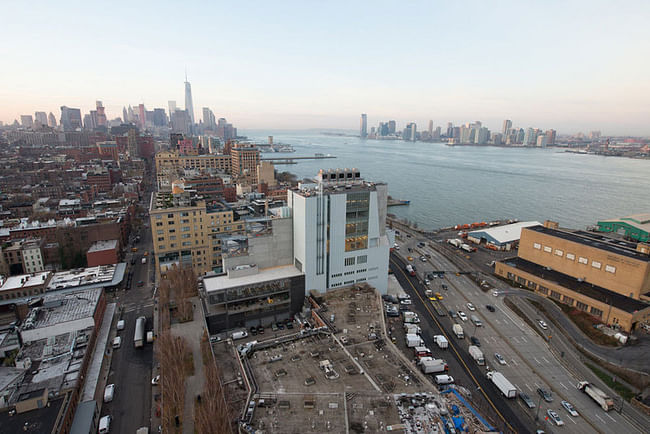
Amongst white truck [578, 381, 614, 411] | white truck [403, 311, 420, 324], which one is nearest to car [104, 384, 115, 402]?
white truck [403, 311, 420, 324]

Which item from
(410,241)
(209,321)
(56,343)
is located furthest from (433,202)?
(56,343)

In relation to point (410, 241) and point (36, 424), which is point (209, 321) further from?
point (410, 241)

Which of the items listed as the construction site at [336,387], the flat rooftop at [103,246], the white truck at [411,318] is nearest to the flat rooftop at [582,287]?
the white truck at [411,318]

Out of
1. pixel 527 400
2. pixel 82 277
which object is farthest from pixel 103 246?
pixel 527 400

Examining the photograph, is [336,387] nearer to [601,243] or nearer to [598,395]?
[598,395]

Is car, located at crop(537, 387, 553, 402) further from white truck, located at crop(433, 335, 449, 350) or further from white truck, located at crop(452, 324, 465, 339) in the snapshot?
white truck, located at crop(452, 324, 465, 339)
